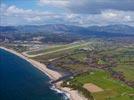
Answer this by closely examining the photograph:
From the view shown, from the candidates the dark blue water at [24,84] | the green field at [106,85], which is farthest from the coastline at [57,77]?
the green field at [106,85]

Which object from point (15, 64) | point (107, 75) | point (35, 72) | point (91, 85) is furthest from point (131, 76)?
point (15, 64)

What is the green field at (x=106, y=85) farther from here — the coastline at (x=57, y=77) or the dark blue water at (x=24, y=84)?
the dark blue water at (x=24, y=84)

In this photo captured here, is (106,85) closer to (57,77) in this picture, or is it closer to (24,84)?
(57,77)

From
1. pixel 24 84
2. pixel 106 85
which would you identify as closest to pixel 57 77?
pixel 24 84

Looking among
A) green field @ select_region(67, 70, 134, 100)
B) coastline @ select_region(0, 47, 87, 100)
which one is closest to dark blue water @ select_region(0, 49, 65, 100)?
coastline @ select_region(0, 47, 87, 100)

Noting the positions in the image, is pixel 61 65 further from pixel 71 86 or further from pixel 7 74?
pixel 71 86
